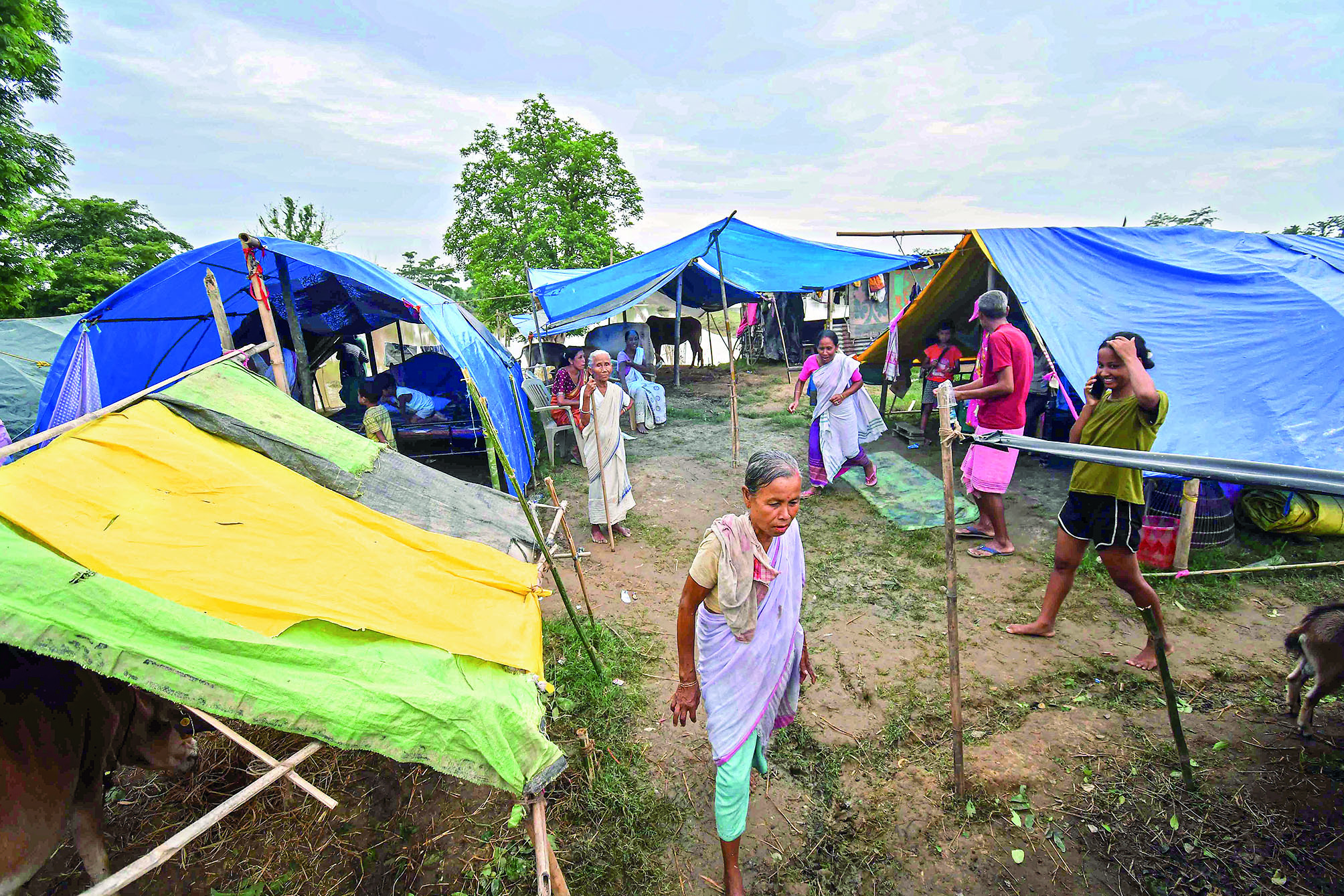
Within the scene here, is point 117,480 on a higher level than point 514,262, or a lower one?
lower

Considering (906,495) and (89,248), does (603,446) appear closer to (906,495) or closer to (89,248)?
(906,495)

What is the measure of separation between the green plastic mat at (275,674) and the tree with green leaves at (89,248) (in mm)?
18109

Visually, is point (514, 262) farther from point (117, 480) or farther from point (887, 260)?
point (117, 480)

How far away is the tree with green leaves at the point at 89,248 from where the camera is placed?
14.7 m

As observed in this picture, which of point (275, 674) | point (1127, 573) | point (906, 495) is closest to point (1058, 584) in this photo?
point (1127, 573)

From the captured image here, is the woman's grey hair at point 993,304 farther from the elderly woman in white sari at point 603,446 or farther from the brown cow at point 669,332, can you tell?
the brown cow at point 669,332

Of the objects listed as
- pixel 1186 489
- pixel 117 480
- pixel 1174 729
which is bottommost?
pixel 1174 729

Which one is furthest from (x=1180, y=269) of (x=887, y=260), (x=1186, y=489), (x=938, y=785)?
(x=938, y=785)

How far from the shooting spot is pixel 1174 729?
7.96 feet

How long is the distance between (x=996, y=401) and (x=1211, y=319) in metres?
2.54

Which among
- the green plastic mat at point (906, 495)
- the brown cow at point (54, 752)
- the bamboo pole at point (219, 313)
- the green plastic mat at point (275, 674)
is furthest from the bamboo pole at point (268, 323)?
the green plastic mat at point (906, 495)

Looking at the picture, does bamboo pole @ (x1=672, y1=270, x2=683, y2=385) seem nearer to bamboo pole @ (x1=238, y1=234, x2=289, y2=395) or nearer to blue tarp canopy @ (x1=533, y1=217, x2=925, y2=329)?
blue tarp canopy @ (x1=533, y1=217, x2=925, y2=329)

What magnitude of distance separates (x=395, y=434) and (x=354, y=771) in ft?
18.6

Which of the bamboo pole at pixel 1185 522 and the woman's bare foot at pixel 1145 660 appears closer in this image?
the woman's bare foot at pixel 1145 660
